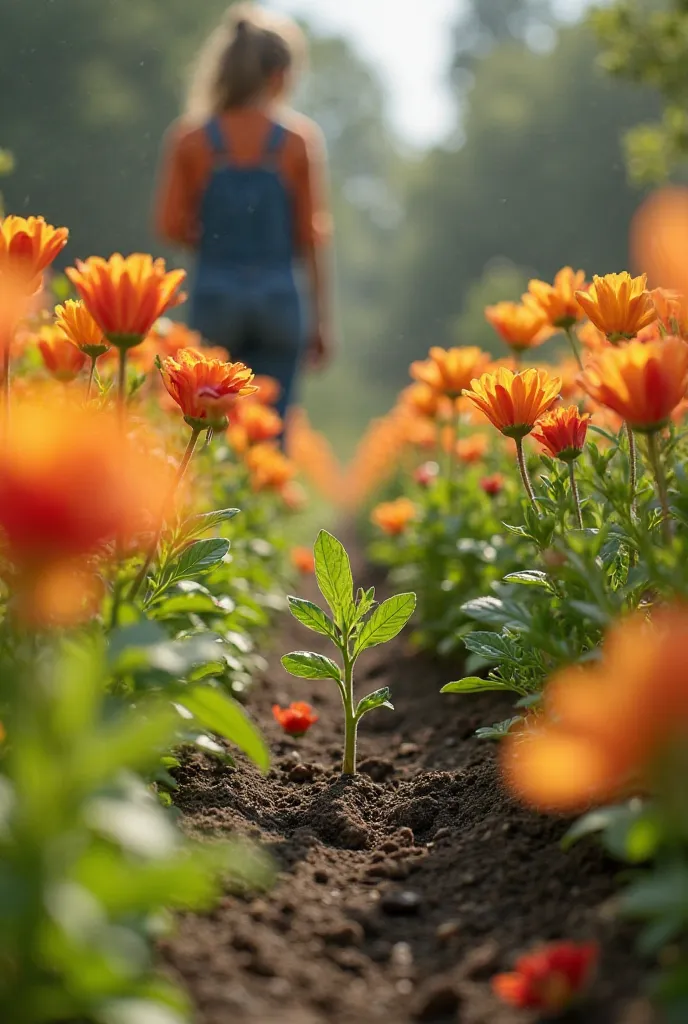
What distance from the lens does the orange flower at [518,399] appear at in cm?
195

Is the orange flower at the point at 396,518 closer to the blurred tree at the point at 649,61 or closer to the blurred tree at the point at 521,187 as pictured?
the blurred tree at the point at 649,61

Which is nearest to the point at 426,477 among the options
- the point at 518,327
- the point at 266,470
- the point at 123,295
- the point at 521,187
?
the point at 266,470

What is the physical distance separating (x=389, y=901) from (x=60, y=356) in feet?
4.30

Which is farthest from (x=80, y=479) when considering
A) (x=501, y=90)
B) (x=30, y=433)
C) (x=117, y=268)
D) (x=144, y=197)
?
(x=501, y=90)

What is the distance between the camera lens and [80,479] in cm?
119

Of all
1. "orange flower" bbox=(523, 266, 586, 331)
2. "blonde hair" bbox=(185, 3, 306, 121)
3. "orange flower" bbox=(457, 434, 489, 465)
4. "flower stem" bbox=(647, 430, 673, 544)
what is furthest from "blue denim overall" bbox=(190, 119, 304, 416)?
"flower stem" bbox=(647, 430, 673, 544)

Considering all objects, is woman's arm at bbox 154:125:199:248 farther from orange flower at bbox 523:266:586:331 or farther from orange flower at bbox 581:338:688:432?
orange flower at bbox 581:338:688:432

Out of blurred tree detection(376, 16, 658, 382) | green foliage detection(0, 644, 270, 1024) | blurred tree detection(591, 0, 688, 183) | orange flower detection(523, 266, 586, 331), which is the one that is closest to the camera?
green foliage detection(0, 644, 270, 1024)

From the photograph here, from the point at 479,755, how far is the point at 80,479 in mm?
1703

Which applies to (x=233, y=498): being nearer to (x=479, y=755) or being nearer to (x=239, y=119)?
(x=479, y=755)

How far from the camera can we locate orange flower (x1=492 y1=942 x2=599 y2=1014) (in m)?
1.26

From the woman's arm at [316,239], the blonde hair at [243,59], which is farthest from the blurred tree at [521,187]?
the blonde hair at [243,59]

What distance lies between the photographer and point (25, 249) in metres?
1.82

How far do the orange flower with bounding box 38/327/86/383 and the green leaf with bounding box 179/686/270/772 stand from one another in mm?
1043
